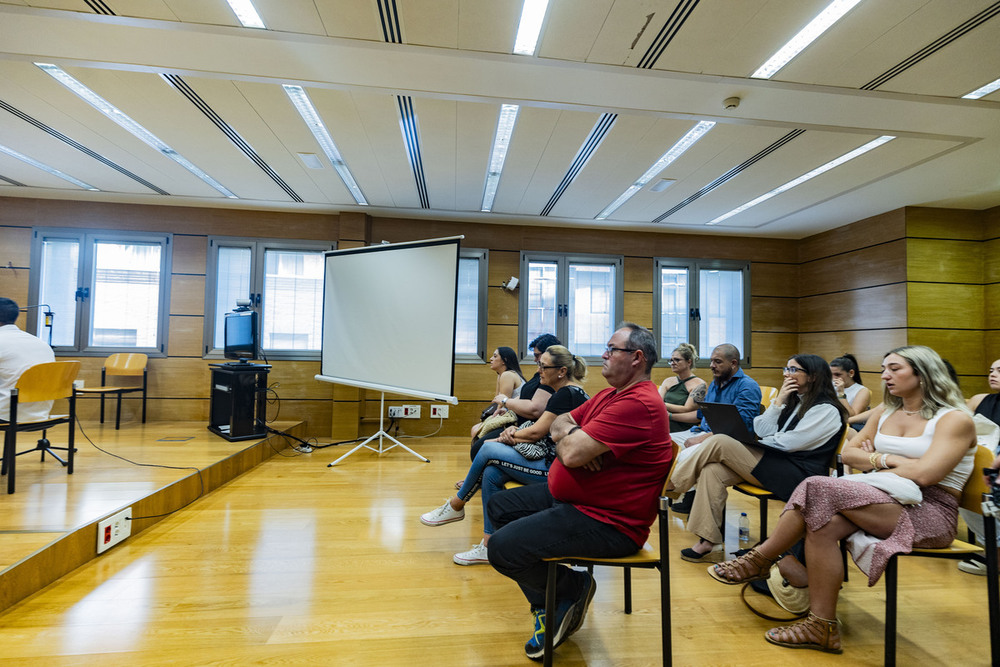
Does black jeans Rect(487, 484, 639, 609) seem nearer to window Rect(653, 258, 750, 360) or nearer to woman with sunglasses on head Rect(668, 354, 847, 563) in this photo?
woman with sunglasses on head Rect(668, 354, 847, 563)

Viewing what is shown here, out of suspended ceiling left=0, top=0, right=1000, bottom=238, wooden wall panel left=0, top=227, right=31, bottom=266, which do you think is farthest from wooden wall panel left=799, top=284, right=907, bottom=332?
wooden wall panel left=0, top=227, right=31, bottom=266

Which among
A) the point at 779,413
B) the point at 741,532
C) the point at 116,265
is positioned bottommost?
the point at 741,532

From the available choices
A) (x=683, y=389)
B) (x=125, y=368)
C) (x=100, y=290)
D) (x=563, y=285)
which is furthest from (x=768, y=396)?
(x=100, y=290)

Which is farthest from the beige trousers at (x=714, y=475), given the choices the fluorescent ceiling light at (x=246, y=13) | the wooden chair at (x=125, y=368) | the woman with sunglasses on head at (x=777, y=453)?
the wooden chair at (x=125, y=368)

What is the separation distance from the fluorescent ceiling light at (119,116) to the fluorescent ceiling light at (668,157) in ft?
13.8

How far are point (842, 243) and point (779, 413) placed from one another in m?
4.64

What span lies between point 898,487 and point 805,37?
2301mm

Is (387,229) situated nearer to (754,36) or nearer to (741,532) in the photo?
(754,36)

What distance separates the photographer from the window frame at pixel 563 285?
243 inches

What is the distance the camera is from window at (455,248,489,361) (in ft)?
20.0

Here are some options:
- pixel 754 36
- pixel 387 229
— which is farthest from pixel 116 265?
pixel 754 36

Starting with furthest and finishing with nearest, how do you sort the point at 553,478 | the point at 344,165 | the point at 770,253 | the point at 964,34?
the point at 770,253
the point at 344,165
the point at 964,34
the point at 553,478

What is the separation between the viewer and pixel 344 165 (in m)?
4.38

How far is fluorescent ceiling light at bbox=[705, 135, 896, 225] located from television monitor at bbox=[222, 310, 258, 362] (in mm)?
5455
